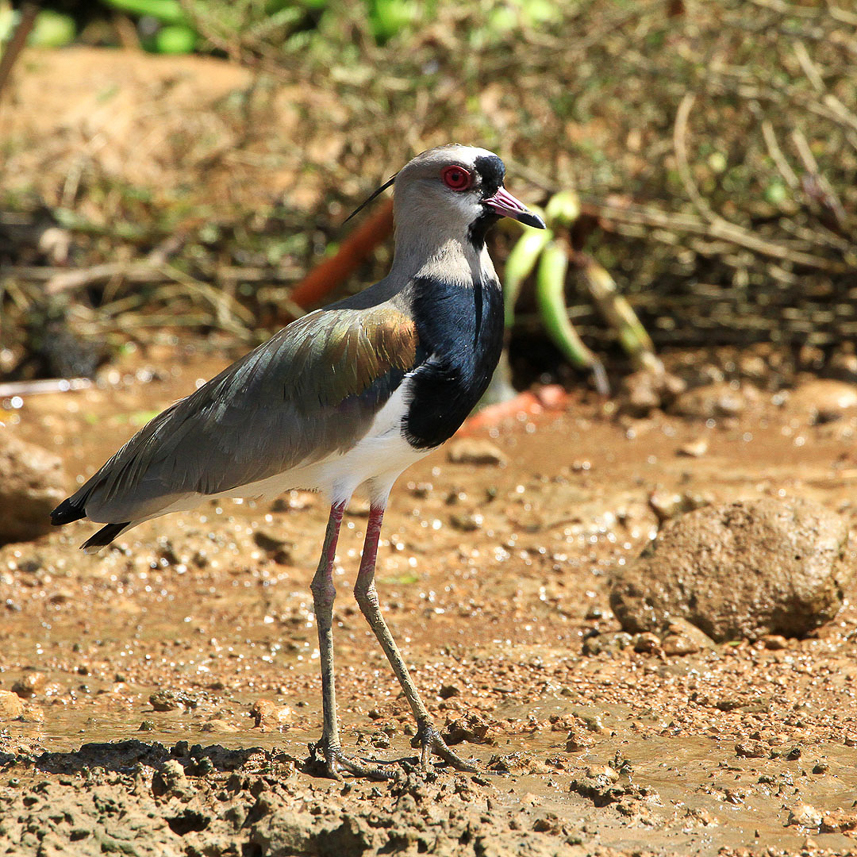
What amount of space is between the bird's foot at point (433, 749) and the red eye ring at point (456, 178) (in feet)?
5.63

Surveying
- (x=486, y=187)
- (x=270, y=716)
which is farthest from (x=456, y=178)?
(x=270, y=716)

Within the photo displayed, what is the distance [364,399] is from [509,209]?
0.77 metres

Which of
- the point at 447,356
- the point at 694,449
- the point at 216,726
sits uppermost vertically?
the point at 447,356

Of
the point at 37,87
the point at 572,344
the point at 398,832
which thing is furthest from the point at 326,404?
the point at 37,87

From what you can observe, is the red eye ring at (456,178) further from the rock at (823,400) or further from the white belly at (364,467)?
the rock at (823,400)

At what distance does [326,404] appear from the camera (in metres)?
3.65

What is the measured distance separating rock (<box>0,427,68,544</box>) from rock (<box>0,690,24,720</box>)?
1398 mm

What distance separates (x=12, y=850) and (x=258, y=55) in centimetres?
599

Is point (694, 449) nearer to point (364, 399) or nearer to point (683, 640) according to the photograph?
point (683, 640)

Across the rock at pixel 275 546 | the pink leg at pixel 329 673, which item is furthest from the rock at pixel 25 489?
the pink leg at pixel 329 673

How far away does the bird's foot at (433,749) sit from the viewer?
137 inches

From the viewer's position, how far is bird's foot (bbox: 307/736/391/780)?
3.40 metres

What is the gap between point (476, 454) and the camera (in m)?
6.06

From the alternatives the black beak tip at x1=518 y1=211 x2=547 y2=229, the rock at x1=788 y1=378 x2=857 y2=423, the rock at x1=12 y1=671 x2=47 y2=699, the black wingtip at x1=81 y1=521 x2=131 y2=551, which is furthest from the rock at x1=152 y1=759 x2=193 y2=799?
the rock at x1=788 y1=378 x2=857 y2=423
